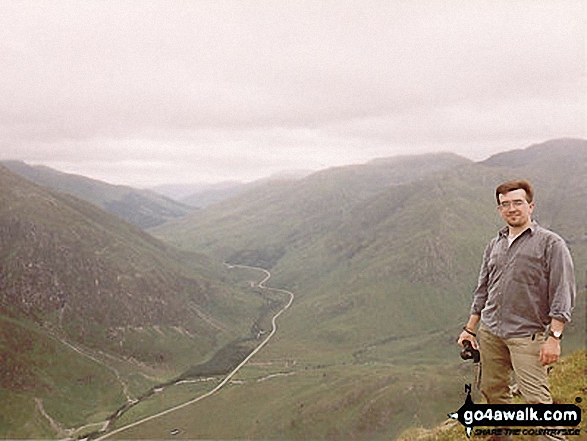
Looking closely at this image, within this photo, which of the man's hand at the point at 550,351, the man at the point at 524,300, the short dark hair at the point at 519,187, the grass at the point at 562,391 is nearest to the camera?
the man's hand at the point at 550,351

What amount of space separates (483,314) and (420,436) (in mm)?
7593

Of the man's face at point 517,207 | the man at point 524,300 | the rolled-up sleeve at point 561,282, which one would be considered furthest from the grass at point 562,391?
the man's face at point 517,207

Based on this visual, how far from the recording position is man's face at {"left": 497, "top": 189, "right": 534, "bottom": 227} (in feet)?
36.0

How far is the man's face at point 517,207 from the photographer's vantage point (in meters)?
11.0

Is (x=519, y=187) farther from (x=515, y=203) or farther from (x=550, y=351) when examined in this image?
(x=550, y=351)

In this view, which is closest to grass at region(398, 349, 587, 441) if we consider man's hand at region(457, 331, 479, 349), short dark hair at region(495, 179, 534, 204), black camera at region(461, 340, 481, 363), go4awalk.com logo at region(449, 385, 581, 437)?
go4awalk.com logo at region(449, 385, 581, 437)

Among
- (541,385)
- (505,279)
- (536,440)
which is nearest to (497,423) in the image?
(536,440)

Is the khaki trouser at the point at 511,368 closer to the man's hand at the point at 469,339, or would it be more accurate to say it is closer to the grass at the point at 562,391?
the man's hand at the point at 469,339

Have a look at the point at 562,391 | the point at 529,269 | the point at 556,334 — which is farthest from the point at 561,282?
the point at 562,391

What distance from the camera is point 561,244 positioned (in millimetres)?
9953

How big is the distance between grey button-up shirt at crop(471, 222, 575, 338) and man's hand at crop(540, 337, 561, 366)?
508mm

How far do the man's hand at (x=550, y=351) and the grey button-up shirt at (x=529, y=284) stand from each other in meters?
0.51

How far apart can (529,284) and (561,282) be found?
79 centimetres

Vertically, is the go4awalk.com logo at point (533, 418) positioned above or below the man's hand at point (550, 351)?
below
